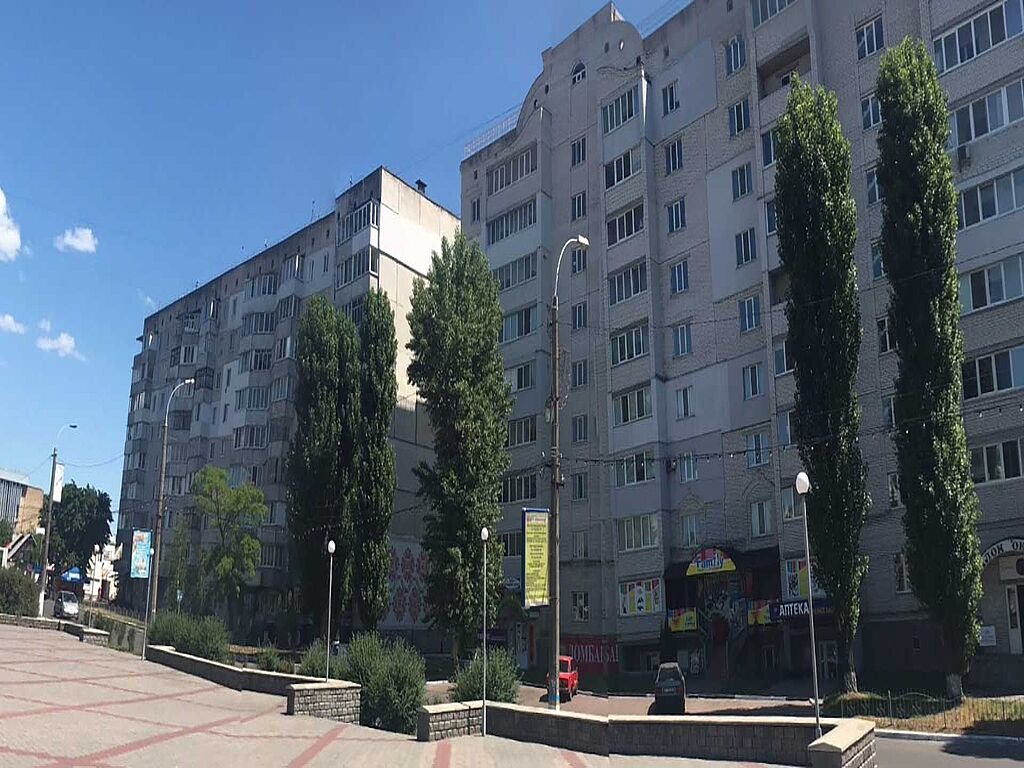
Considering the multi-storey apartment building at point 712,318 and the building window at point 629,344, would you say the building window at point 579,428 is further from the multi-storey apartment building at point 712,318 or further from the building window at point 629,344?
the building window at point 629,344

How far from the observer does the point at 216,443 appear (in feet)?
224

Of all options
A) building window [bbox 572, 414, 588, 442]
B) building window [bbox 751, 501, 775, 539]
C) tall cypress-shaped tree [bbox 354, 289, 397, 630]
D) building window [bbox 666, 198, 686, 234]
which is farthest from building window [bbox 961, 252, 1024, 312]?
tall cypress-shaped tree [bbox 354, 289, 397, 630]

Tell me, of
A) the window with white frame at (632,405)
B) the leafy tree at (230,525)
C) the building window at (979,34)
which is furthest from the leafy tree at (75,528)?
the building window at (979,34)

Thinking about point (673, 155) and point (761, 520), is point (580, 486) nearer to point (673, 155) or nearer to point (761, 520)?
point (761, 520)

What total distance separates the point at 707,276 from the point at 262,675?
26.2 m

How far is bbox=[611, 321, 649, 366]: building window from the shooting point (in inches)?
1725

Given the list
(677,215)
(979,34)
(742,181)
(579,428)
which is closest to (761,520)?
(579,428)

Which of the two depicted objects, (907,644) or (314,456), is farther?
(314,456)

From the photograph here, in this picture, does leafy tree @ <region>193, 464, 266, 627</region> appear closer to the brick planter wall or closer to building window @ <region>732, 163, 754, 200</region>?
the brick planter wall

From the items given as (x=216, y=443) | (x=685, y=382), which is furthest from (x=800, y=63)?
(x=216, y=443)

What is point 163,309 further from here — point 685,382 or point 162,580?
point 685,382

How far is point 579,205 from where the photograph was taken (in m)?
49.6

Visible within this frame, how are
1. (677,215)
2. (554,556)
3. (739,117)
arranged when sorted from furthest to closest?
(677,215) < (739,117) < (554,556)

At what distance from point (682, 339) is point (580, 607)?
45.4ft
